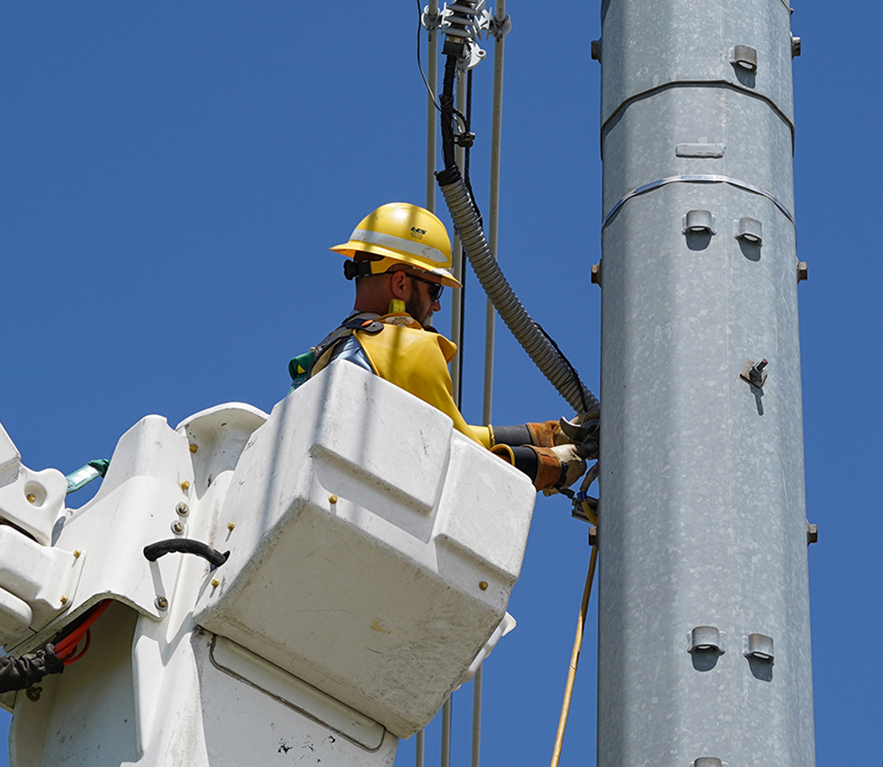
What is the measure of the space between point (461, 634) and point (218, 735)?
25.3 inches

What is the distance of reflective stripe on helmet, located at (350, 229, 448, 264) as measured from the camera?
211 inches

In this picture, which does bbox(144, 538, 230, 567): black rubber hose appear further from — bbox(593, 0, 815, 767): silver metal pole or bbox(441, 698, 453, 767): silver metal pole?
bbox(441, 698, 453, 767): silver metal pole

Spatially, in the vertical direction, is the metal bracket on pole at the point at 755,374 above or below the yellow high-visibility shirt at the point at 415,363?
below

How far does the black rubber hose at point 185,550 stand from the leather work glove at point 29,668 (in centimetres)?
35

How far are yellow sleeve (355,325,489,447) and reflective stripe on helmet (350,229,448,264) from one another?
1.74ft

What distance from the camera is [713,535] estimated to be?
3672mm

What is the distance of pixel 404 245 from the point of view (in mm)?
5367

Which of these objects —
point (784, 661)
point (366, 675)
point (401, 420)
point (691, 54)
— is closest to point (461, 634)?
point (366, 675)

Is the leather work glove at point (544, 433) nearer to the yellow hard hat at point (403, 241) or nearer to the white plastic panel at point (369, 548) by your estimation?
the yellow hard hat at point (403, 241)

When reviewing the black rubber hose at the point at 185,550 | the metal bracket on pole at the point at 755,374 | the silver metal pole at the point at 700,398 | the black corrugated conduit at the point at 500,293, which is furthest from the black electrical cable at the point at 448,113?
the black rubber hose at the point at 185,550

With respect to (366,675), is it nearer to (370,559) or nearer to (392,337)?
(370,559)

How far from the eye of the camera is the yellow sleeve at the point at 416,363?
15.7 feet

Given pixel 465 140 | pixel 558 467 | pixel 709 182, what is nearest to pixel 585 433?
pixel 558 467

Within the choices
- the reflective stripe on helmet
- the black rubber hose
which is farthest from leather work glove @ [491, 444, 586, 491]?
the black rubber hose
